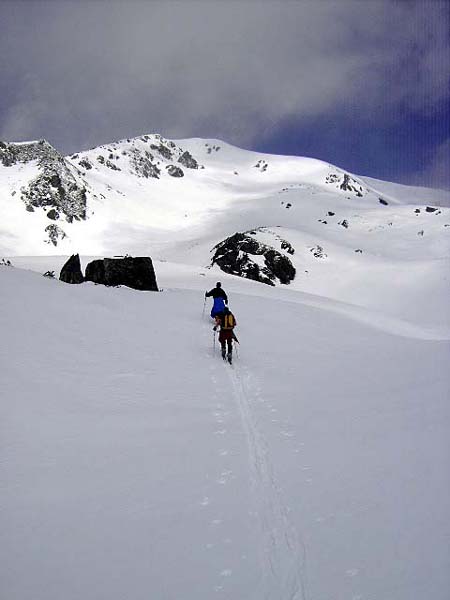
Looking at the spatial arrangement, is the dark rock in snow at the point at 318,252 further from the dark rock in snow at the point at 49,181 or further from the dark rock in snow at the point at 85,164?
the dark rock in snow at the point at 85,164

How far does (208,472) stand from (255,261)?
138 feet

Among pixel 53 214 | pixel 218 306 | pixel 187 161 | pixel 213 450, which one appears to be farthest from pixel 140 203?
pixel 213 450

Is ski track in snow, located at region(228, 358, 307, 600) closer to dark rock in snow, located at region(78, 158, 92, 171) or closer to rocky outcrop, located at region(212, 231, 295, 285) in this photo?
rocky outcrop, located at region(212, 231, 295, 285)

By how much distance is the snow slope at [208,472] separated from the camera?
149 inches

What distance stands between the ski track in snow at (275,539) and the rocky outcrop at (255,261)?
126ft

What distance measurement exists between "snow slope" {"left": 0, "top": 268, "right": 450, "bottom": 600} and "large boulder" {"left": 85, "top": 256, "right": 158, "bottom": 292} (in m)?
8.32

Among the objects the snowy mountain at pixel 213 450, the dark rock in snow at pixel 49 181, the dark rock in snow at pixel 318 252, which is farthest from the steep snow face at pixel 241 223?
the snowy mountain at pixel 213 450

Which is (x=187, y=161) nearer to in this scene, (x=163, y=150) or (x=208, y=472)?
(x=163, y=150)

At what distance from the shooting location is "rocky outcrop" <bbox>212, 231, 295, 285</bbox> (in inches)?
1790

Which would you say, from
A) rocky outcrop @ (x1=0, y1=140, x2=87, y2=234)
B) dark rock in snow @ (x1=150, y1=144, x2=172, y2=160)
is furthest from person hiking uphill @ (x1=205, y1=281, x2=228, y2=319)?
dark rock in snow @ (x1=150, y1=144, x2=172, y2=160)

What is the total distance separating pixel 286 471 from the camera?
18.7 ft

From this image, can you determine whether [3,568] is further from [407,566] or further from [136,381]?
[136,381]

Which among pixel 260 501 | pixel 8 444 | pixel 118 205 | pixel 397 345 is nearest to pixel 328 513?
pixel 260 501

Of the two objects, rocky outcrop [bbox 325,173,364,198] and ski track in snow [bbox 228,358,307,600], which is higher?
rocky outcrop [bbox 325,173,364,198]
